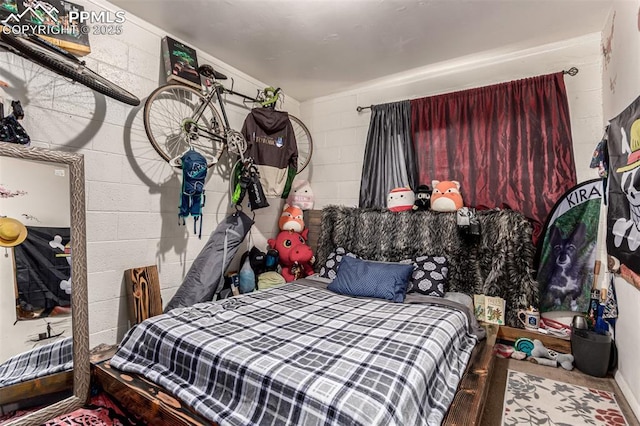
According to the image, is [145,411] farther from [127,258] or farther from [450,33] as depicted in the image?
[450,33]

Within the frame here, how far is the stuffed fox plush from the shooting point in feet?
8.79

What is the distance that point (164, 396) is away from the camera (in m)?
1.42

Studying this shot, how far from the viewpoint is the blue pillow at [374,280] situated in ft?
7.70

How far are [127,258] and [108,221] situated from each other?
0.98 feet

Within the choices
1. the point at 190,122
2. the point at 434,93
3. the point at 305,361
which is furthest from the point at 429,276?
the point at 190,122

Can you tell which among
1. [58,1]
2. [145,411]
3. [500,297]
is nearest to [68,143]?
[58,1]

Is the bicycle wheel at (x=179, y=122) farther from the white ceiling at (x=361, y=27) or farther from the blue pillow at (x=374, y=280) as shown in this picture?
the blue pillow at (x=374, y=280)

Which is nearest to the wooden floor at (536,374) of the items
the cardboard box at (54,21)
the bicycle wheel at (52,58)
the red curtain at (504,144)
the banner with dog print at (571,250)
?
the banner with dog print at (571,250)

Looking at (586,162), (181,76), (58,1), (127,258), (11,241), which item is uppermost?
(58,1)

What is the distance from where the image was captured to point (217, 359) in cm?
139

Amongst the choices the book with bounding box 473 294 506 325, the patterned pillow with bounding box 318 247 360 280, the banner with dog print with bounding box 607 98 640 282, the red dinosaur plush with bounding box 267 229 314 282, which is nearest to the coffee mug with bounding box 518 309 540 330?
the book with bounding box 473 294 506 325

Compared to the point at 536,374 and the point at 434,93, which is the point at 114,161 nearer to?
the point at 434,93

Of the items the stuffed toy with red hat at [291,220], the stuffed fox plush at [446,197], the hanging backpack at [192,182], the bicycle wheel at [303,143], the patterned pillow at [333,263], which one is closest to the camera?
the hanging backpack at [192,182]

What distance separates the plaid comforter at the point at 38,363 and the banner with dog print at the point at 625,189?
310 cm
